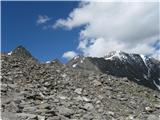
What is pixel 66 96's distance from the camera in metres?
26.4

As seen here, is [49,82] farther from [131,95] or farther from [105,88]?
[131,95]

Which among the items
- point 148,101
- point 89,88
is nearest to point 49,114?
point 89,88

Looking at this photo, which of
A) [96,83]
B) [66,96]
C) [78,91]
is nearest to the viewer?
[66,96]

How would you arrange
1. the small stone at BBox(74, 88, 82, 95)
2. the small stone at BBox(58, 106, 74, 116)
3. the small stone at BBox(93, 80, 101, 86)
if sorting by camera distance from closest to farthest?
the small stone at BBox(58, 106, 74, 116) < the small stone at BBox(74, 88, 82, 95) < the small stone at BBox(93, 80, 101, 86)

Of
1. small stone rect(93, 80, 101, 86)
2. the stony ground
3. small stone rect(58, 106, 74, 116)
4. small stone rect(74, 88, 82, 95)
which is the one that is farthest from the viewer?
small stone rect(93, 80, 101, 86)

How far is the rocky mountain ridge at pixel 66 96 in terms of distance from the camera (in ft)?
73.0

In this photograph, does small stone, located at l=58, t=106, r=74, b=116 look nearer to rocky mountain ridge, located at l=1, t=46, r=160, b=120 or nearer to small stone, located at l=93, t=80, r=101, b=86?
rocky mountain ridge, located at l=1, t=46, r=160, b=120

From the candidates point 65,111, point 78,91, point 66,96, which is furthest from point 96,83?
point 65,111

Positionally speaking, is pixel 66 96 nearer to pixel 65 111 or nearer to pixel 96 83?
pixel 65 111

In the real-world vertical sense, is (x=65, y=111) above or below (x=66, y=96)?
below

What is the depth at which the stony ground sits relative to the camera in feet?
73.0

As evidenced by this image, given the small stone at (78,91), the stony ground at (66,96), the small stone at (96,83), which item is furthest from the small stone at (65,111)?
the small stone at (96,83)

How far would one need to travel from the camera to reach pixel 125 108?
25766 mm

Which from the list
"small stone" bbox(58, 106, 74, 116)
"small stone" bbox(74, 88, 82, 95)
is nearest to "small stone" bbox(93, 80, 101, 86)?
"small stone" bbox(74, 88, 82, 95)
